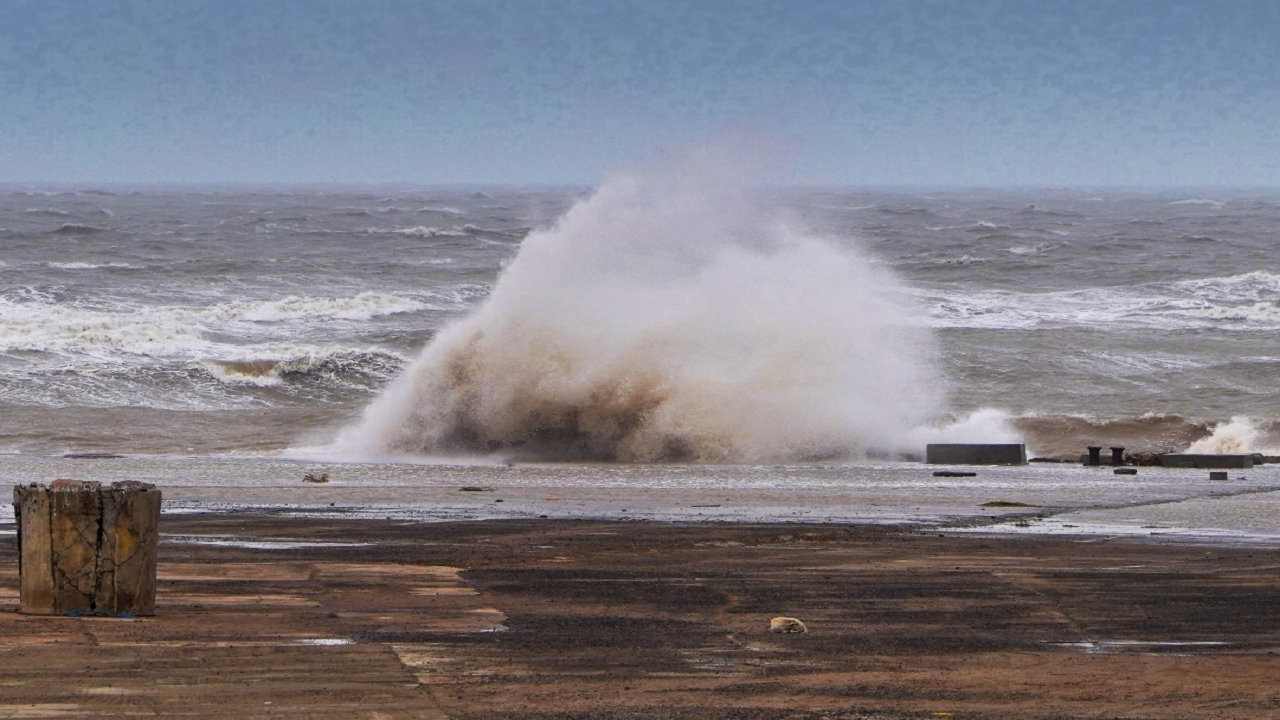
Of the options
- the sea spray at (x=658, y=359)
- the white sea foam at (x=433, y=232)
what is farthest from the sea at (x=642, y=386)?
the white sea foam at (x=433, y=232)

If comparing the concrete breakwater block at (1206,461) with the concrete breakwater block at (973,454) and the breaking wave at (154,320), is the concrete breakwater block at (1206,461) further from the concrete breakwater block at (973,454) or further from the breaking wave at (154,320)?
the breaking wave at (154,320)

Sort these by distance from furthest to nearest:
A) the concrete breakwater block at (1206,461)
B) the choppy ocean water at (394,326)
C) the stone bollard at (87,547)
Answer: the choppy ocean water at (394,326), the concrete breakwater block at (1206,461), the stone bollard at (87,547)

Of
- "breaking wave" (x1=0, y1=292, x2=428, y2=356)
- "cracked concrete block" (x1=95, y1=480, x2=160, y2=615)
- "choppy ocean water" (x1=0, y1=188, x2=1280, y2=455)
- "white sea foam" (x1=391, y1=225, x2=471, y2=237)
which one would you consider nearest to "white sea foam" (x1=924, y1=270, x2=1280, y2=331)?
"choppy ocean water" (x1=0, y1=188, x2=1280, y2=455)

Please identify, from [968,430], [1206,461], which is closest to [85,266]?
[968,430]

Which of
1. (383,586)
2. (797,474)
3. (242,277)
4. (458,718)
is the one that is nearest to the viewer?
(458,718)

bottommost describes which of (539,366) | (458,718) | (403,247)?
(458,718)

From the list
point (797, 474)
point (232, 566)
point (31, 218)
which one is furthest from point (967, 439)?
point (31, 218)

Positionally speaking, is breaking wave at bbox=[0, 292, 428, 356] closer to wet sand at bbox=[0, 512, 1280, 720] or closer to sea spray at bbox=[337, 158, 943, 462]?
sea spray at bbox=[337, 158, 943, 462]

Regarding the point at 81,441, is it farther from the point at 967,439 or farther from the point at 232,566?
the point at 232,566
